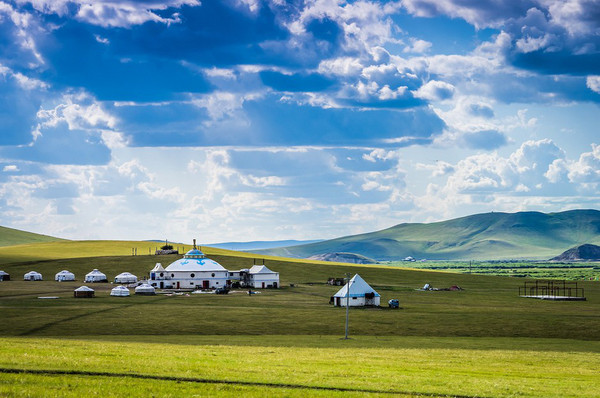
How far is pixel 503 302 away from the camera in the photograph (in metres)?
118

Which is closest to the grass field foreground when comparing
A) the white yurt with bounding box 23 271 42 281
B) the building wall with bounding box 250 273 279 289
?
the building wall with bounding box 250 273 279 289

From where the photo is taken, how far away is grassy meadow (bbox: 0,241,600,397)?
94.0ft

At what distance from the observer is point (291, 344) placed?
196ft

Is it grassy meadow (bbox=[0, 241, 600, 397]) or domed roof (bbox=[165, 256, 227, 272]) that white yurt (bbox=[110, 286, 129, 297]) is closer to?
grassy meadow (bbox=[0, 241, 600, 397])

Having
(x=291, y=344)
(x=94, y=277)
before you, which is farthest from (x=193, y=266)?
(x=291, y=344)

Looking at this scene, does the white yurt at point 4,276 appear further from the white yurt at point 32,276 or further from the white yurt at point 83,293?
the white yurt at point 83,293

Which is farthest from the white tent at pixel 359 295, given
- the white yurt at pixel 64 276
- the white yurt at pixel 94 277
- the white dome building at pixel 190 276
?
the white yurt at pixel 64 276

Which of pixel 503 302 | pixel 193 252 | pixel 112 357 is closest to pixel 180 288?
pixel 193 252

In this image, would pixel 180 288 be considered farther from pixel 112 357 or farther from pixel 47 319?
pixel 112 357

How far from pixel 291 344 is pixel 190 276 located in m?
89.0

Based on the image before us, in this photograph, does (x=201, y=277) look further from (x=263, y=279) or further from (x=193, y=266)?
(x=263, y=279)

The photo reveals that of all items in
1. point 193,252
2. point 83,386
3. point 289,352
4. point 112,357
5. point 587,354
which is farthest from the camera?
point 193,252

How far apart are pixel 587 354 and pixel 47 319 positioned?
177ft

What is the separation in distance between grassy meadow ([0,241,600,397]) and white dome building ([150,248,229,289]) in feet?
36.4
